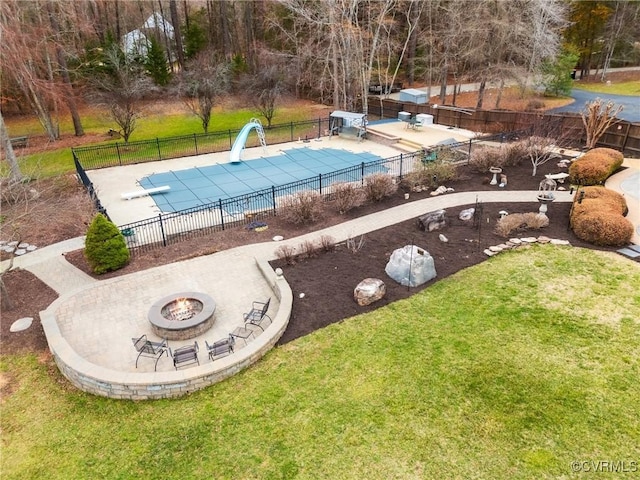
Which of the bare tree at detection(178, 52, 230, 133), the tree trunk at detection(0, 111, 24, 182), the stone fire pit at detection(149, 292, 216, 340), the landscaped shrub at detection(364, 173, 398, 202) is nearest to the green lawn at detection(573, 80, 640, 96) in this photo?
the landscaped shrub at detection(364, 173, 398, 202)

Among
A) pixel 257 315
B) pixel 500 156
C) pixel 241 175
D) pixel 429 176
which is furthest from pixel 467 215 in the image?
pixel 241 175

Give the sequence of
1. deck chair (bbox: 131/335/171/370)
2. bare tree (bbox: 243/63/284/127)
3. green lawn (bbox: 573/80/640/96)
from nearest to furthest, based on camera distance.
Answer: deck chair (bbox: 131/335/171/370)
bare tree (bbox: 243/63/284/127)
green lawn (bbox: 573/80/640/96)

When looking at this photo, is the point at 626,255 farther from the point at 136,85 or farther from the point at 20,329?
the point at 136,85

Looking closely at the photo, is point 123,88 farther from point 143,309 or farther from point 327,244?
point 143,309

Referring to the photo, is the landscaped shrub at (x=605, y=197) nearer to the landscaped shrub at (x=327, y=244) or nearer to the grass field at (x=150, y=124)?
the landscaped shrub at (x=327, y=244)

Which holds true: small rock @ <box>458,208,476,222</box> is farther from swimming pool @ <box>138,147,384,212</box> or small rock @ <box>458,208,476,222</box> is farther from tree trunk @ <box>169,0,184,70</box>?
tree trunk @ <box>169,0,184,70</box>

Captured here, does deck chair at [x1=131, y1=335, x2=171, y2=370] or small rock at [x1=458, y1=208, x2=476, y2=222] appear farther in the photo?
small rock at [x1=458, y1=208, x2=476, y2=222]

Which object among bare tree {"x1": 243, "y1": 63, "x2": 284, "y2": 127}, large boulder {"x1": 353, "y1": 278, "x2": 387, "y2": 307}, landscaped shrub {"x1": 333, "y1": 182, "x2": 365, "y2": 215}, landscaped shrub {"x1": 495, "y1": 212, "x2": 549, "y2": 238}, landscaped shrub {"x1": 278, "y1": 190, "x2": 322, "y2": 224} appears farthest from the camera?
bare tree {"x1": 243, "y1": 63, "x2": 284, "y2": 127}

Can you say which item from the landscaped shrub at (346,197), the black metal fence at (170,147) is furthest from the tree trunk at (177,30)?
the landscaped shrub at (346,197)
